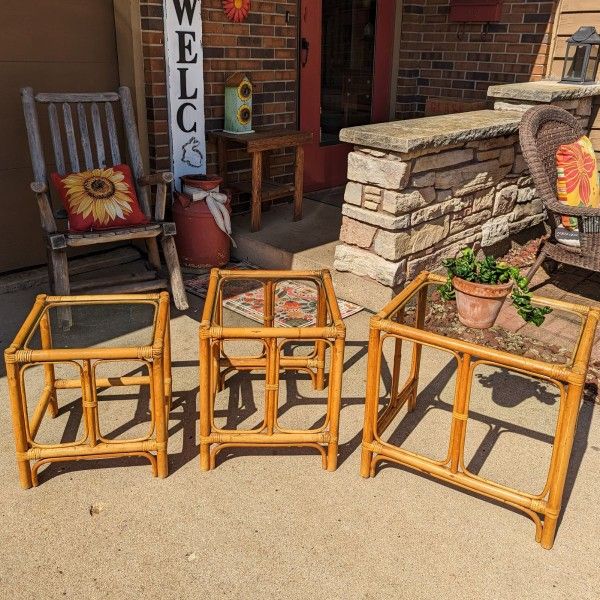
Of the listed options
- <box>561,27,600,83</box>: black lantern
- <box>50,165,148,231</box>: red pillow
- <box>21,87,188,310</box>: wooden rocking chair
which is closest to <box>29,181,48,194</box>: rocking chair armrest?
<box>21,87,188,310</box>: wooden rocking chair

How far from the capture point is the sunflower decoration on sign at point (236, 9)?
14.4 ft

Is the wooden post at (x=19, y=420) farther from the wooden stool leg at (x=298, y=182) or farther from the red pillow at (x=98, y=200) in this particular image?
the wooden stool leg at (x=298, y=182)

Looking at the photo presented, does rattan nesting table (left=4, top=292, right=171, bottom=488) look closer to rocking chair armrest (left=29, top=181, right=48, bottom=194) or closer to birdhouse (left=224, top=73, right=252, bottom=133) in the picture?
rocking chair armrest (left=29, top=181, right=48, bottom=194)

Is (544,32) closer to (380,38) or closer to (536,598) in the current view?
(380,38)

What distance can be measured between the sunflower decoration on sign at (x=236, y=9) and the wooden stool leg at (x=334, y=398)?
3074mm

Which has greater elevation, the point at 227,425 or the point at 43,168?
the point at 43,168

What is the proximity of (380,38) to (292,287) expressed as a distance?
2.90 metres

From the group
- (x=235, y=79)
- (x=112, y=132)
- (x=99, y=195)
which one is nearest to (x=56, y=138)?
(x=112, y=132)

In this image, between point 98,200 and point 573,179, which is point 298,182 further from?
point 573,179

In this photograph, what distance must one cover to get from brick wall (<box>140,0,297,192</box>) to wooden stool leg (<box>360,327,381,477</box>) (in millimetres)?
2632

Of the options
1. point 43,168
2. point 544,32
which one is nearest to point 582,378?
point 43,168

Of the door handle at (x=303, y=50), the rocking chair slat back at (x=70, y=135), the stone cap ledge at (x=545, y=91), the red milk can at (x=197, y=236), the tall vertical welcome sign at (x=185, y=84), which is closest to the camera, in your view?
the rocking chair slat back at (x=70, y=135)

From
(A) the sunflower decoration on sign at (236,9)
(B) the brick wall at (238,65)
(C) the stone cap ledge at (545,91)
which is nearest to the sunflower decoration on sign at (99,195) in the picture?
(B) the brick wall at (238,65)

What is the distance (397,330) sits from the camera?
2.23 metres
